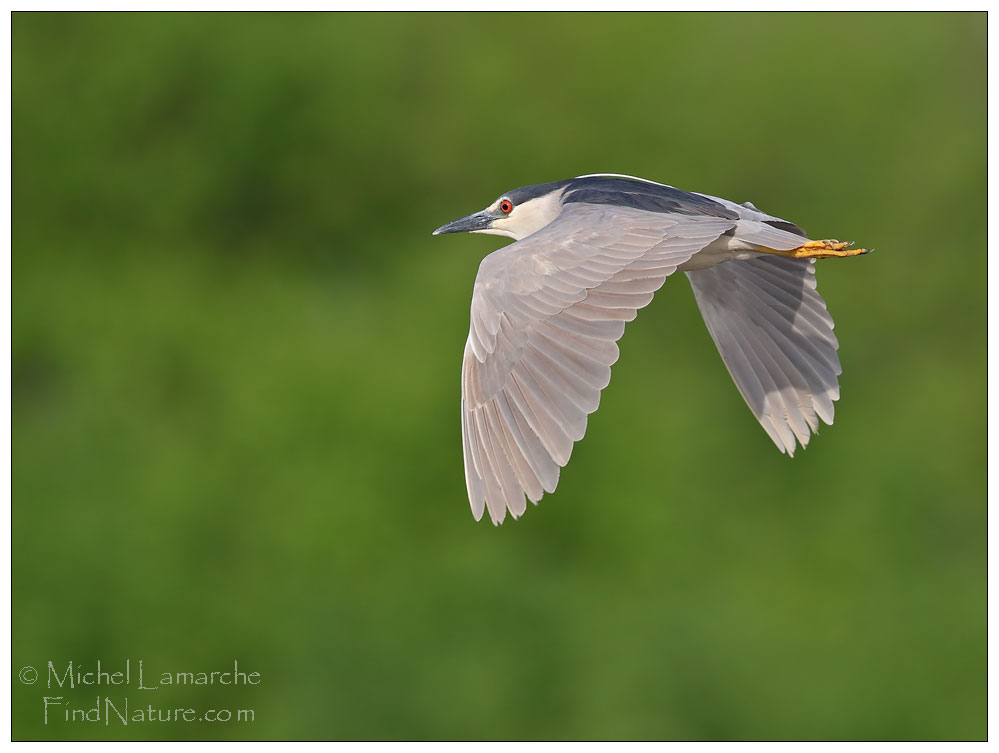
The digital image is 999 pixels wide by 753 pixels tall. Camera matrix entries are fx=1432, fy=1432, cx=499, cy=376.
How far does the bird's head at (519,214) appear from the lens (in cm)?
371

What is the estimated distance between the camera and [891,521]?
1068cm

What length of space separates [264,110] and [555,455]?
8.97 metres

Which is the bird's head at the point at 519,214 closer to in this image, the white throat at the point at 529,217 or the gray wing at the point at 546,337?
the white throat at the point at 529,217

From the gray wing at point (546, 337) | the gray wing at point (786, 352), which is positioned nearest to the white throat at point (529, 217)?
the gray wing at point (546, 337)

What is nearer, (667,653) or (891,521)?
(667,653)

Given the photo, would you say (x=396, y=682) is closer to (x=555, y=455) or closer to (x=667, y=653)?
(x=667, y=653)

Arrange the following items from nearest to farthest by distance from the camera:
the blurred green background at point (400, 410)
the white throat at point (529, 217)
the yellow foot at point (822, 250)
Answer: the yellow foot at point (822, 250) < the white throat at point (529, 217) < the blurred green background at point (400, 410)

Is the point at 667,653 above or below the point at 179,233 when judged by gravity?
below

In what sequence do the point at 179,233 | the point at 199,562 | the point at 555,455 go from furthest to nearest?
1. the point at 179,233
2. the point at 199,562
3. the point at 555,455

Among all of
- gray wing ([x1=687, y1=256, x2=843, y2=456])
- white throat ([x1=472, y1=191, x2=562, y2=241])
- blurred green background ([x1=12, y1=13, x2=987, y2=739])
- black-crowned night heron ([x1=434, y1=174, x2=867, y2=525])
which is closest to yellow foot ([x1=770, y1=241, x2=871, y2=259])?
black-crowned night heron ([x1=434, y1=174, x2=867, y2=525])

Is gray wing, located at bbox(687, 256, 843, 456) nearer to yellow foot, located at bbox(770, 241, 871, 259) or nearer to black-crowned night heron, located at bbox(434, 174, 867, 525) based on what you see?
black-crowned night heron, located at bbox(434, 174, 867, 525)

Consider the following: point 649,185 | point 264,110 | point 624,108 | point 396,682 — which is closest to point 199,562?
point 396,682

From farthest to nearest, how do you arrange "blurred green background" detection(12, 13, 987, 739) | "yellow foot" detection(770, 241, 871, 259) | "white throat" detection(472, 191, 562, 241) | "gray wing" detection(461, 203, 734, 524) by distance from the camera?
"blurred green background" detection(12, 13, 987, 739)
"white throat" detection(472, 191, 562, 241)
"yellow foot" detection(770, 241, 871, 259)
"gray wing" detection(461, 203, 734, 524)

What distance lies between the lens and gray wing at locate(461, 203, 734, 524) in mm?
2852
